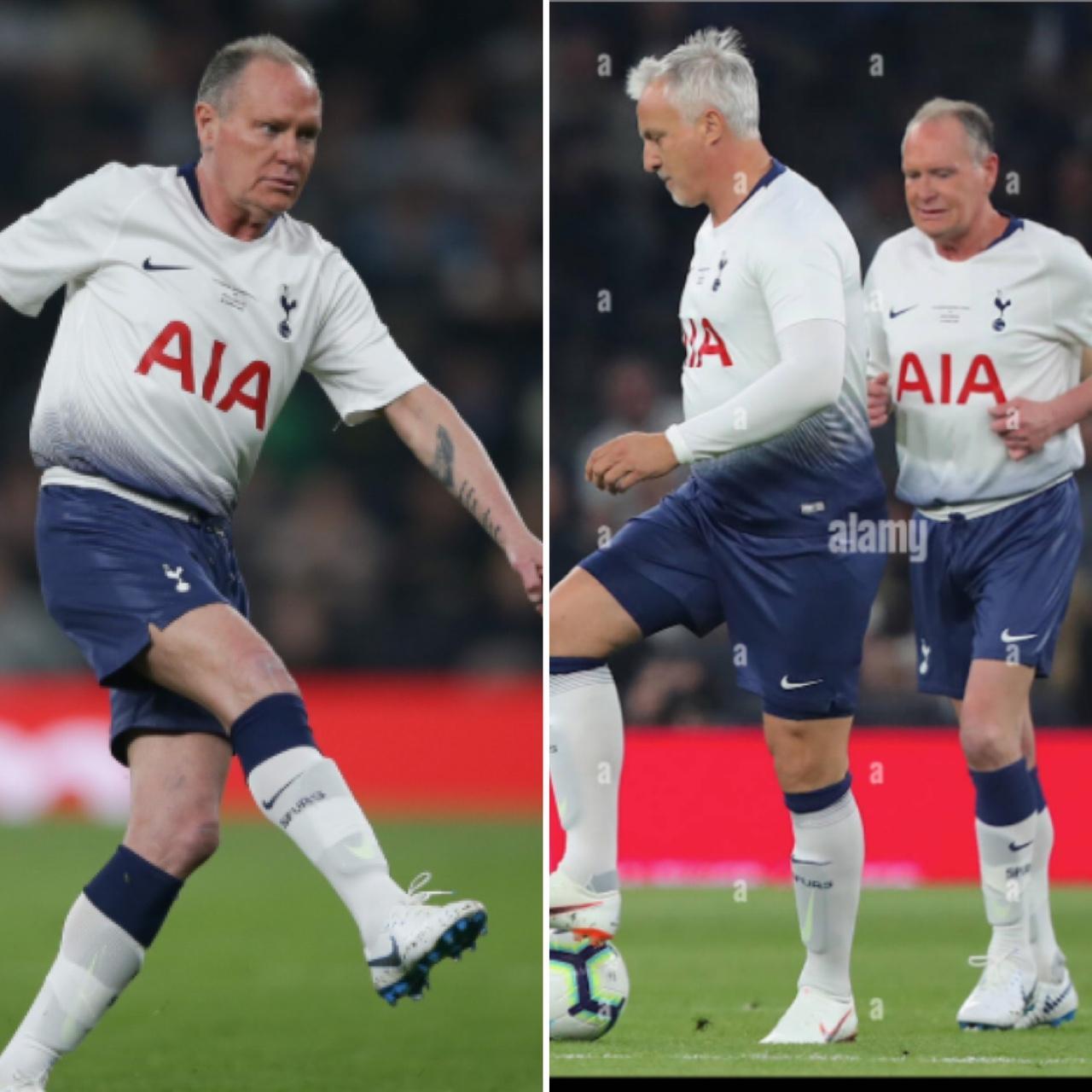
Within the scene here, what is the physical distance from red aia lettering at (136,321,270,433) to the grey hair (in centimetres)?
87

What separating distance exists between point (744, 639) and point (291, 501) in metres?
6.98

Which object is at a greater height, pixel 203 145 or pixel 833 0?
pixel 833 0

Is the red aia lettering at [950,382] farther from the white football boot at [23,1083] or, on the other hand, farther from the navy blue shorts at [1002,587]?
the white football boot at [23,1083]

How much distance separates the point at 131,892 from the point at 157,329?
3.05 ft

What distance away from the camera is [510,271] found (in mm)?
10766

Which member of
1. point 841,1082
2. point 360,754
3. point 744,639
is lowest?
point 360,754

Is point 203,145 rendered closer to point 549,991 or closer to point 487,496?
point 487,496

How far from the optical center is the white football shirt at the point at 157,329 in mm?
3617

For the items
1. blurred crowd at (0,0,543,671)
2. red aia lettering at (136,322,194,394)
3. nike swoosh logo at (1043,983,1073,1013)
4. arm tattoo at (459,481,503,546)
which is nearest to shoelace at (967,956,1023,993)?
nike swoosh logo at (1043,983,1073,1013)

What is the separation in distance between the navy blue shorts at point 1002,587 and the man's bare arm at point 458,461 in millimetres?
908

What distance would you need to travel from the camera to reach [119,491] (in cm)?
363

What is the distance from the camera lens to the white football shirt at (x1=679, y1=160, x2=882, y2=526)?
12.4ft

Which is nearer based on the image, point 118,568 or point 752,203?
point 118,568

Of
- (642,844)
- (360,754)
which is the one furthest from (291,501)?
(642,844)
